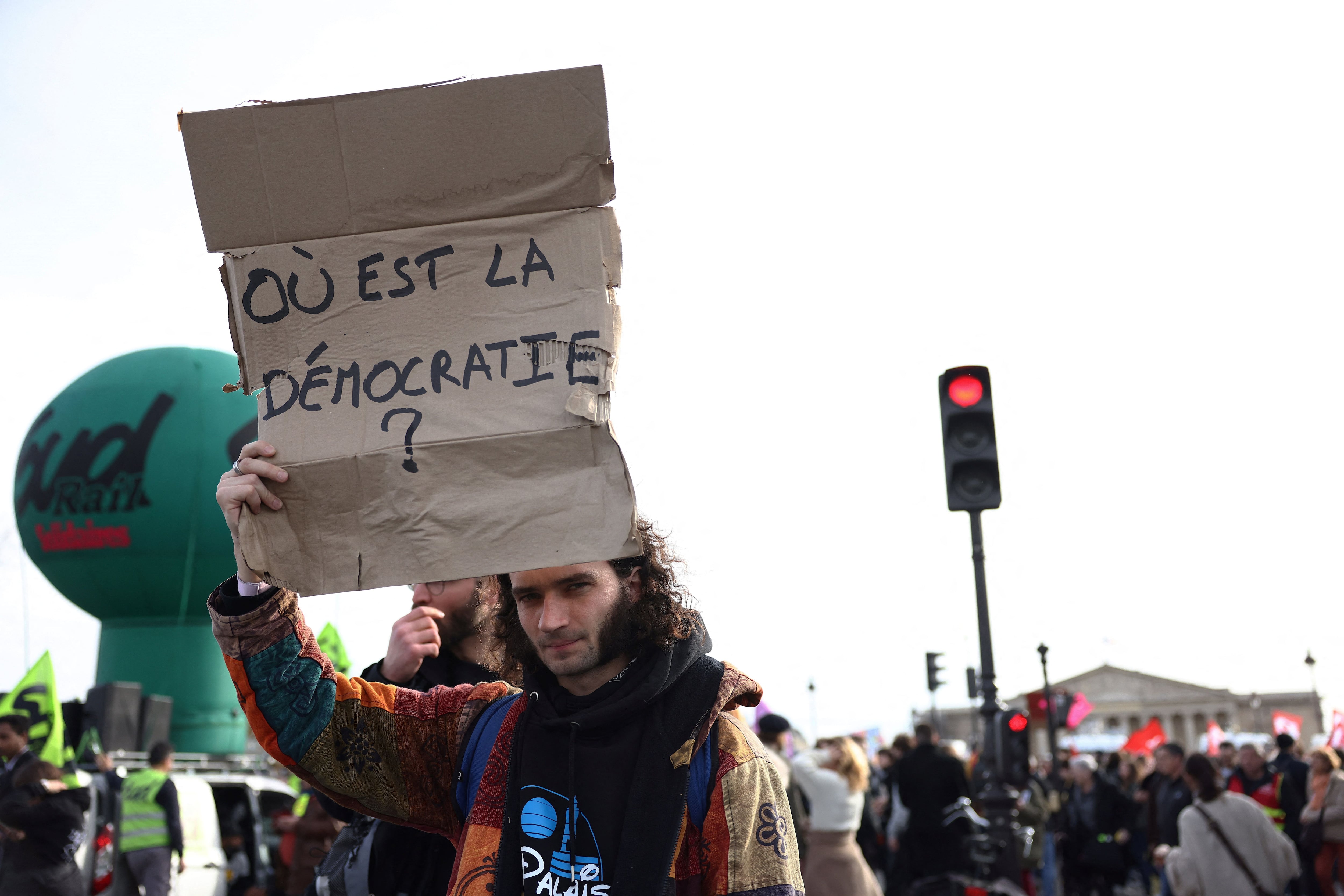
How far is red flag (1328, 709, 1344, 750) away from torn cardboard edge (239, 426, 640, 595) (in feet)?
72.2

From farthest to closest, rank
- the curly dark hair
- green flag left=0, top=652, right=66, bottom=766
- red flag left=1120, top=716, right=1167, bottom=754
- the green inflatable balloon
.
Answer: red flag left=1120, top=716, right=1167, bottom=754 < the green inflatable balloon < green flag left=0, top=652, right=66, bottom=766 < the curly dark hair

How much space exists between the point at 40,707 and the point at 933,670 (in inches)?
571

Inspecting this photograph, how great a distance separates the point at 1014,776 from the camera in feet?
25.6

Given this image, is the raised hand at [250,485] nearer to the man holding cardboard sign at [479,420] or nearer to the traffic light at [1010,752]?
the man holding cardboard sign at [479,420]

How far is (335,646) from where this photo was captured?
16.5m

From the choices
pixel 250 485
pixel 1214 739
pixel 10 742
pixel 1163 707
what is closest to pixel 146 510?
pixel 10 742

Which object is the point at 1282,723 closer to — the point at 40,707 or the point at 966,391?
the point at 966,391

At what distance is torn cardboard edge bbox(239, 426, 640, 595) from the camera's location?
6.64ft

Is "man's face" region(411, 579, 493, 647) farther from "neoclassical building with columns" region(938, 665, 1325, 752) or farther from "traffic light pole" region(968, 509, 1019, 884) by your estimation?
"neoclassical building with columns" region(938, 665, 1325, 752)

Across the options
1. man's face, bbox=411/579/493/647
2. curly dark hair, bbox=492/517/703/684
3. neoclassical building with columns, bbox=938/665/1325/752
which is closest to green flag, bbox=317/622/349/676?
man's face, bbox=411/579/493/647

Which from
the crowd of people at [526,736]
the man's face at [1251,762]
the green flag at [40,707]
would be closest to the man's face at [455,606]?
the crowd of people at [526,736]

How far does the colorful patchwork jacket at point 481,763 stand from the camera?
209cm

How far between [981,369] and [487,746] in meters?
5.63

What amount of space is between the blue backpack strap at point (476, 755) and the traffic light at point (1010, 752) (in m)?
6.05
